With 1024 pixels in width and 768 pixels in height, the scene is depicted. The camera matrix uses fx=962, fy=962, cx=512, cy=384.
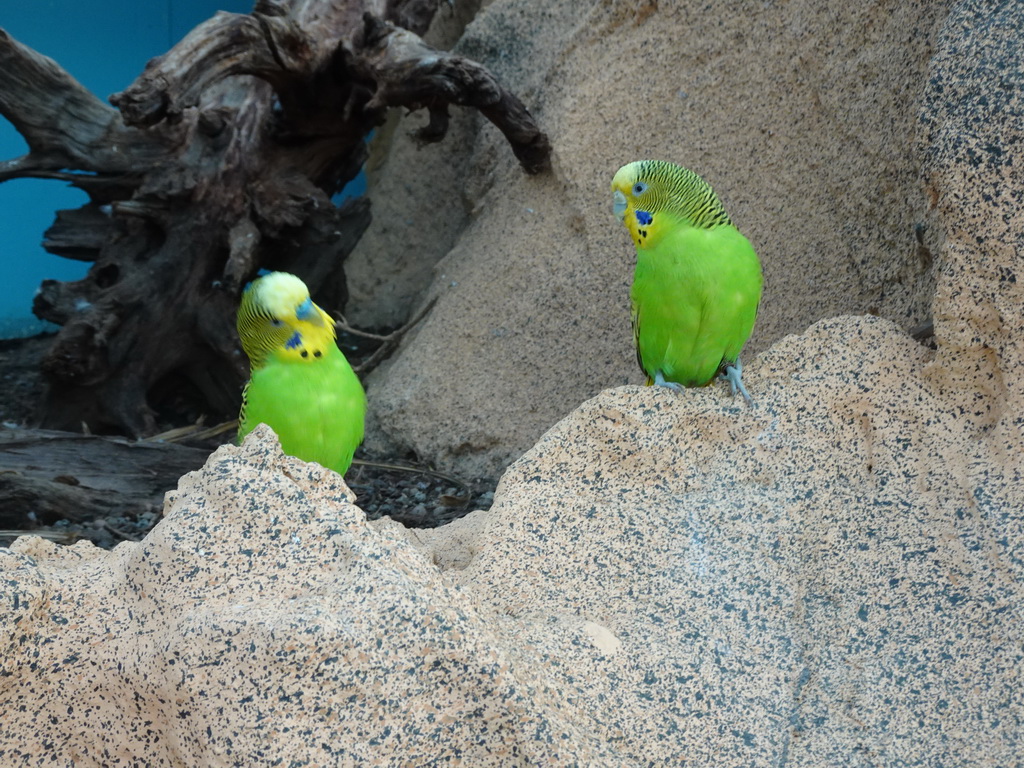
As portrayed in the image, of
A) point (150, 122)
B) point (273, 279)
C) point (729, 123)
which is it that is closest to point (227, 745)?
point (273, 279)

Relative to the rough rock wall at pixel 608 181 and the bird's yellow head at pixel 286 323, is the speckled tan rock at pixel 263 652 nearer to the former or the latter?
the bird's yellow head at pixel 286 323

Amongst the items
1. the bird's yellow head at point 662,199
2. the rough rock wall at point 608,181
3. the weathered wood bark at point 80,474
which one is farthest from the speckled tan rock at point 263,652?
the rough rock wall at point 608,181

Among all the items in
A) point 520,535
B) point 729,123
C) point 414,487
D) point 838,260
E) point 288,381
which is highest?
point 729,123

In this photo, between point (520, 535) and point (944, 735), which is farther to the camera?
point (520, 535)

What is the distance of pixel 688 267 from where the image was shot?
2.75m

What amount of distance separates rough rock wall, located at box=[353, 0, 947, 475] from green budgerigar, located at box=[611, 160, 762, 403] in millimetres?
528

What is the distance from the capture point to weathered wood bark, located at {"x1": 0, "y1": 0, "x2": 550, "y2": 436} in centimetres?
394

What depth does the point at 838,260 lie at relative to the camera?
331 cm

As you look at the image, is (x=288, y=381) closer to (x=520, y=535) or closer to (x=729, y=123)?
(x=520, y=535)

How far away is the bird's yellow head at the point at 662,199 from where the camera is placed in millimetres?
2781

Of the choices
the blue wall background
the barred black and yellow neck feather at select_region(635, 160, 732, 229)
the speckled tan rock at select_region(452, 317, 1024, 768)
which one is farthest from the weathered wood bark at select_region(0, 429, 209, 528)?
the barred black and yellow neck feather at select_region(635, 160, 732, 229)

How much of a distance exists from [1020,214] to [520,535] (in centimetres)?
138

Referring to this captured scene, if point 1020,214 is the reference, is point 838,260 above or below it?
below

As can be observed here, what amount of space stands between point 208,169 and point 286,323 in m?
1.63
